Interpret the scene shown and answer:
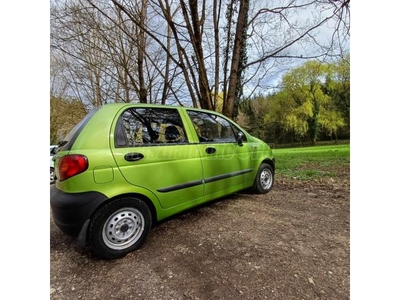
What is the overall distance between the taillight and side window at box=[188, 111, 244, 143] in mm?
1521

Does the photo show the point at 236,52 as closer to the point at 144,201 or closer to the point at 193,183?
the point at 193,183

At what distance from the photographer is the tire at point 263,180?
3998 mm

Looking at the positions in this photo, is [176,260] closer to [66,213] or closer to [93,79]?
[66,213]

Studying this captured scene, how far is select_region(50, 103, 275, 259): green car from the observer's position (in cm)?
192

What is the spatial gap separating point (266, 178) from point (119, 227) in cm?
312

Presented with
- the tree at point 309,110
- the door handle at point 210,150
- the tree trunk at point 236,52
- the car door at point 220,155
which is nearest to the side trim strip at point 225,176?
the car door at point 220,155

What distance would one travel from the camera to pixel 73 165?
1883mm

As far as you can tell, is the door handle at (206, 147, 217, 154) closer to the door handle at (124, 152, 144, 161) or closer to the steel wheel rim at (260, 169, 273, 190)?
the door handle at (124, 152, 144, 161)

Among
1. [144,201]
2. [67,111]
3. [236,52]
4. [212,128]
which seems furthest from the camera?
[67,111]

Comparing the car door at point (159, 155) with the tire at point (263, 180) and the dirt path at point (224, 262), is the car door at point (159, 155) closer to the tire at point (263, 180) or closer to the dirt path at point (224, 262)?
the dirt path at point (224, 262)

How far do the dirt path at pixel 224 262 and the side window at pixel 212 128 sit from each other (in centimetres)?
121

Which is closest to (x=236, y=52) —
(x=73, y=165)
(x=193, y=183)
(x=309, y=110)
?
(x=193, y=183)

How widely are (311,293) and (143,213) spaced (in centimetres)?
171

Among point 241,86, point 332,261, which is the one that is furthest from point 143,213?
point 241,86
